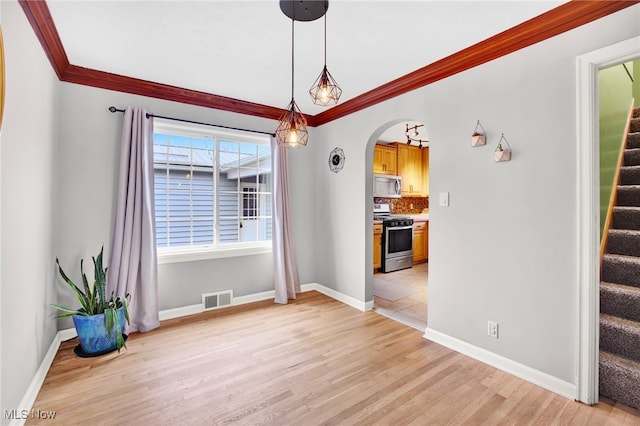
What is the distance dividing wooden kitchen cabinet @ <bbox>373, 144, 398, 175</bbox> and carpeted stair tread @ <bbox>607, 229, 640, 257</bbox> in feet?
12.1

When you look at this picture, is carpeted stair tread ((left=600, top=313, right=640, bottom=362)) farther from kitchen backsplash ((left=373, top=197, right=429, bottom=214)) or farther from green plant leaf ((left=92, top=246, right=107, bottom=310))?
kitchen backsplash ((left=373, top=197, right=429, bottom=214))

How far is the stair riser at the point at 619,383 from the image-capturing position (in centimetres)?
186

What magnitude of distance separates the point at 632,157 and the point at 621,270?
1749mm

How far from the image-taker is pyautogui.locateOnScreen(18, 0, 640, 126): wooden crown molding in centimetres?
187

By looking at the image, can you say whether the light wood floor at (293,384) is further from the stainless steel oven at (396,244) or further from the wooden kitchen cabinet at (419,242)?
the wooden kitchen cabinet at (419,242)

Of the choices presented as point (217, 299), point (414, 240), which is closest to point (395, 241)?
point (414, 240)

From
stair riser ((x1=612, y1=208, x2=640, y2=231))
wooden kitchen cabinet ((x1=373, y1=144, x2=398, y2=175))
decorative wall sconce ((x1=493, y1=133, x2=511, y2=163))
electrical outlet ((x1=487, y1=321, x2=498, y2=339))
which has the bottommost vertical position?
electrical outlet ((x1=487, y1=321, x2=498, y2=339))

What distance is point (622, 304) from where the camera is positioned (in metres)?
2.20

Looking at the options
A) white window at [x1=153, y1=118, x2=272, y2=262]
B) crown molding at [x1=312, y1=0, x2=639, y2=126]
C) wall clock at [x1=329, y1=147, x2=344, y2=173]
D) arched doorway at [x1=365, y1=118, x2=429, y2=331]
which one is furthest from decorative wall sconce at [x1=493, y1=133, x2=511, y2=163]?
white window at [x1=153, y1=118, x2=272, y2=262]

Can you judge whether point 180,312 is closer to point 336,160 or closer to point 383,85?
point 336,160

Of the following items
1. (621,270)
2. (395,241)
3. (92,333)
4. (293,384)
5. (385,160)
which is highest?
(385,160)

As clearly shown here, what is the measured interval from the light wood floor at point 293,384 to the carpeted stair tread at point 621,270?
1.00m

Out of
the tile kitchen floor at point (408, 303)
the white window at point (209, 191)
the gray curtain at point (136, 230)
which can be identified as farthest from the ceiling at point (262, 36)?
the tile kitchen floor at point (408, 303)

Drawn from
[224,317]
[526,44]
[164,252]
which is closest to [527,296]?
[526,44]
